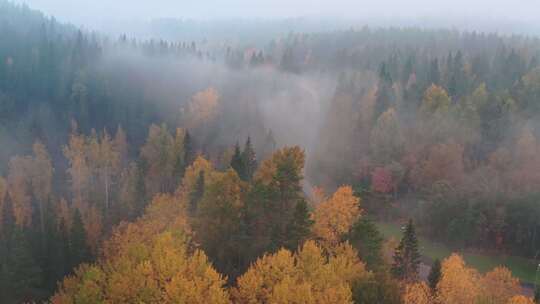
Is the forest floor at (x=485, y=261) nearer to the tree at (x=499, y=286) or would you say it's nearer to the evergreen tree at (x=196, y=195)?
the tree at (x=499, y=286)

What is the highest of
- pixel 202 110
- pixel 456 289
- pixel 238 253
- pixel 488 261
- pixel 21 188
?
pixel 456 289

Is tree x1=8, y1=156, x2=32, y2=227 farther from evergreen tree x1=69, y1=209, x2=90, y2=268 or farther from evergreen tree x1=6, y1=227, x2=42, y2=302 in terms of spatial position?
evergreen tree x1=6, y1=227, x2=42, y2=302

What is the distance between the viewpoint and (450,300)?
32.4 meters

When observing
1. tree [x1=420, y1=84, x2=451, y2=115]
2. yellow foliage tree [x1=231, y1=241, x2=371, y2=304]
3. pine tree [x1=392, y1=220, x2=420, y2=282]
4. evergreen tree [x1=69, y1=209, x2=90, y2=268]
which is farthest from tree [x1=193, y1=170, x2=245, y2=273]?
tree [x1=420, y1=84, x2=451, y2=115]

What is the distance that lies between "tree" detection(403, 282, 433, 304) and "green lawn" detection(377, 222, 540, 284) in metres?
24.2

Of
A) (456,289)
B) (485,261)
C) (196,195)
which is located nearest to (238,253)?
(196,195)

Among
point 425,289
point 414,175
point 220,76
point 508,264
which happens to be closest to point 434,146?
point 414,175

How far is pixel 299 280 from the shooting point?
28.3m

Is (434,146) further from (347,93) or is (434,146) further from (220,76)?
(220,76)

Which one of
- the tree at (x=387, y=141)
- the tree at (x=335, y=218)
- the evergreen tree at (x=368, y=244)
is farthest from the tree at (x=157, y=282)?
the tree at (x=387, y=141)

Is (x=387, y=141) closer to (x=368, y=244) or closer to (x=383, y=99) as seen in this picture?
(x=383, y=99)

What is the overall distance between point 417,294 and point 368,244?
4893 mm

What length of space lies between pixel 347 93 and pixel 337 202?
200 feet

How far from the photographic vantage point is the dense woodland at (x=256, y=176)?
29797mm
